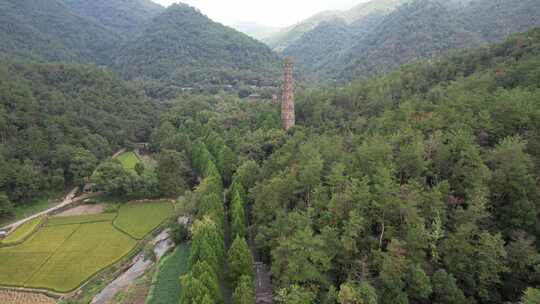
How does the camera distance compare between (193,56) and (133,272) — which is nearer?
(133,272)

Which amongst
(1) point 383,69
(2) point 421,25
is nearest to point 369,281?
(1) point 383,69

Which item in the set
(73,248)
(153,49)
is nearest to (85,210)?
(73,248)

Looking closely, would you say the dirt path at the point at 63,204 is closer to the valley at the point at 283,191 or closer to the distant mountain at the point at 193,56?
the valley at the point at 283,191

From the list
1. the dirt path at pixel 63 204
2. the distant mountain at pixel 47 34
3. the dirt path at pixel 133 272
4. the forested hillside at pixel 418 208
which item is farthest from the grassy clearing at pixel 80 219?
the distant mountain at pixel 47 34

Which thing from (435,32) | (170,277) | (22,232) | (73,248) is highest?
(435,32)

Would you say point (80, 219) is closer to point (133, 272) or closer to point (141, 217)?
point (141, 217)

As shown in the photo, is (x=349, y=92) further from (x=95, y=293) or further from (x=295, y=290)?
(x=95, y=293)
